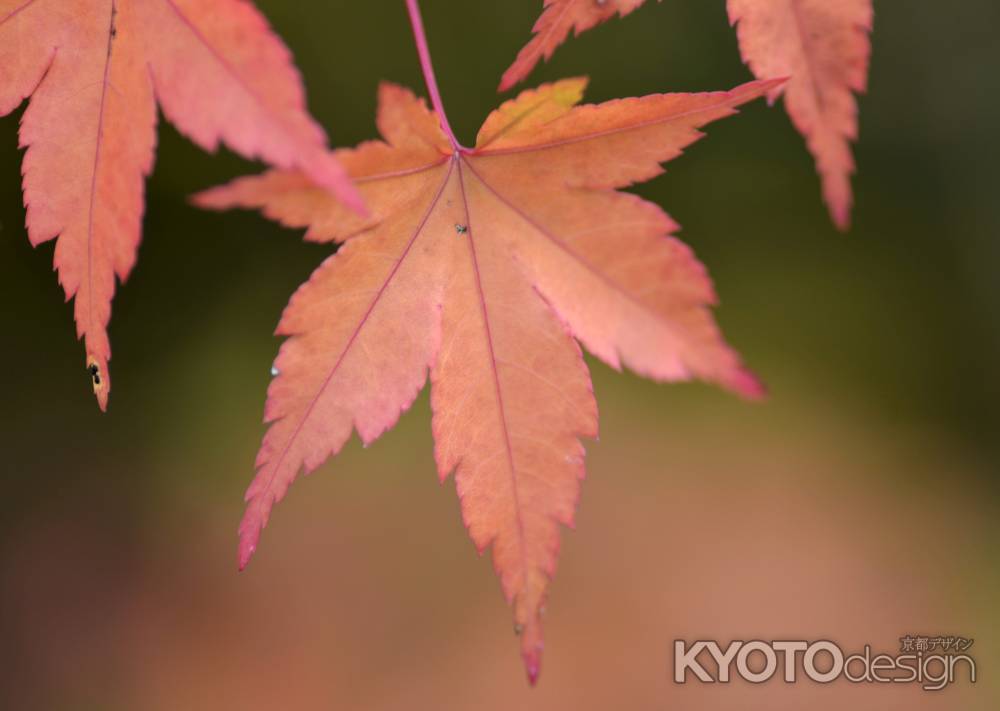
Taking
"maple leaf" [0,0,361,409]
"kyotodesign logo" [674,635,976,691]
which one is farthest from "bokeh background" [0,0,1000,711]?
"maple leaf" [0,0,361,409]

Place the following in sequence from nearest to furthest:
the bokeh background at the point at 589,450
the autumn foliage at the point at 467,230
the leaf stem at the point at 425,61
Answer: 1. the autumn foliage at the point at 467,230
2. the leaf stem at the point at 425,61
3. the bokeh background at the point at 589,450

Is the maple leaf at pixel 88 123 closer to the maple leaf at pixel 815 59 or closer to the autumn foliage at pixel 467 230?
the autumn foliage at pixel 467 230

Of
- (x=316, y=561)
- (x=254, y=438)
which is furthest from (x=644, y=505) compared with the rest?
(x=254, y=438)

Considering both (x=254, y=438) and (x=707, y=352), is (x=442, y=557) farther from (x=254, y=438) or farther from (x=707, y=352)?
(x=707, y=352)

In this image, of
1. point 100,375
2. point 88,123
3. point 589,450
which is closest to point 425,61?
point 88,123

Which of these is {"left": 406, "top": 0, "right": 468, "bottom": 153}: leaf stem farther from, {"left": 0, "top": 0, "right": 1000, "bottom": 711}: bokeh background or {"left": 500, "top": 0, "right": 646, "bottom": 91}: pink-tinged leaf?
{"left": 0, "top": 0, "right": 1000, "bottom": 711}: bokeh background

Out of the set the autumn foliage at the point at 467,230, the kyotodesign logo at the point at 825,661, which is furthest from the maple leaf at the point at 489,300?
the kyotodesign logo at the point at 825,661
